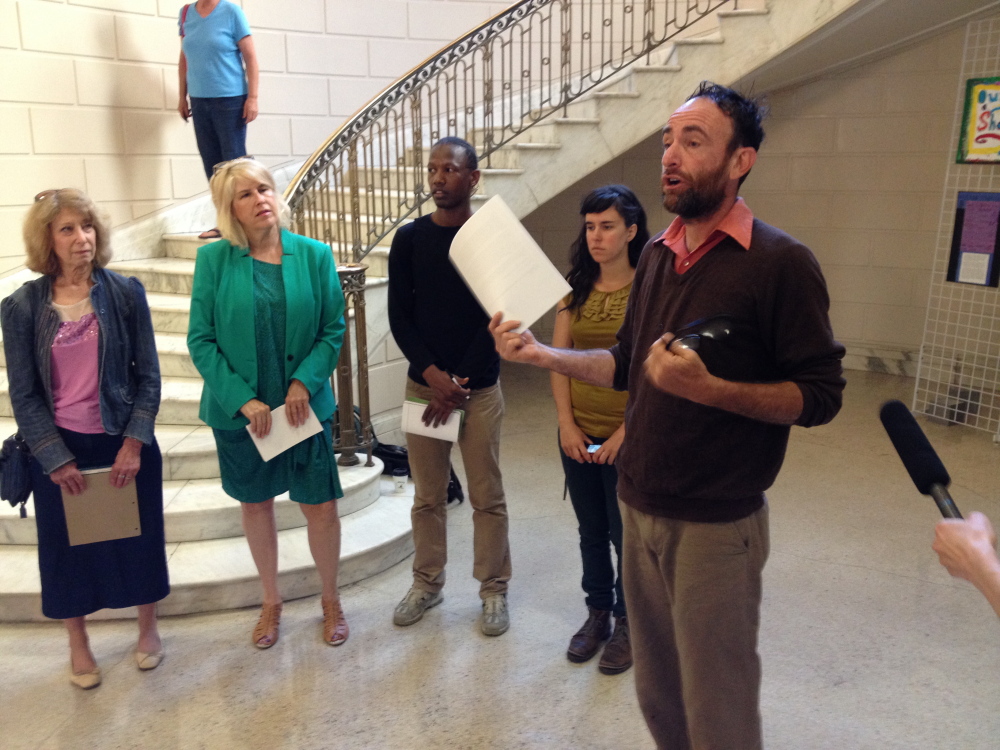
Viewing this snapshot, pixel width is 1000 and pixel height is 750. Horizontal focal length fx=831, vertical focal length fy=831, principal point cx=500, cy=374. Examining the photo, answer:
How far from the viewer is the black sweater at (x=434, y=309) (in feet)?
8.68

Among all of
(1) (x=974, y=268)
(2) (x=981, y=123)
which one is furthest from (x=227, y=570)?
(2) (x=981, y=123)

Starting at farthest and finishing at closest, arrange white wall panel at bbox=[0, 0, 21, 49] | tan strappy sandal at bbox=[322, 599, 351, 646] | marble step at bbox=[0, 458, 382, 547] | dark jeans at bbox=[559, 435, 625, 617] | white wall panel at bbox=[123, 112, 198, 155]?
white wall panel at bbox=[123, 112, 198, 155] < white wall panel at bbox=[0, 0, 21, 49] < marble step at bbox=[0, 458, 382, 547] < tan strappy sandal at bbox=[322, 599, 351, 646] < dark jeans at bbox=[559, 435, 625, 617]

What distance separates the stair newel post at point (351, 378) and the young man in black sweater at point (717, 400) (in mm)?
1880

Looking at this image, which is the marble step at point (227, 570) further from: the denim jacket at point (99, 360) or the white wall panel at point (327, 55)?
the white wall panel at point (327, 55)

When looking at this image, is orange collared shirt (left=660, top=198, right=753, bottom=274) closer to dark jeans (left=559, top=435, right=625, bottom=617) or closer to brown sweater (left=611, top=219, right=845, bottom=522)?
brown sweater (left=611, top=219, right=845, bottom=522)

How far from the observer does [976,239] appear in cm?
475

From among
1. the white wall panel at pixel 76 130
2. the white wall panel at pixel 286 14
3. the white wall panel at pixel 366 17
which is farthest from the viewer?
the white wall panel at pixel 366 17

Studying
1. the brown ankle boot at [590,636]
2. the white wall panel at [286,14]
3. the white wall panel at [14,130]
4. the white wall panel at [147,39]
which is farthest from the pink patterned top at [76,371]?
the white wall panel at [286,14]

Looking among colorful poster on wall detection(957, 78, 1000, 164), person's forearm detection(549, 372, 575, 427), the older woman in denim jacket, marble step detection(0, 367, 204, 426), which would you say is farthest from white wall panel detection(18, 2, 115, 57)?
colorful poster on wall detection(957, 78, 1000, 164)

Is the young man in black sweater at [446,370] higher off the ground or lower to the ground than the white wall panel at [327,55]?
lower

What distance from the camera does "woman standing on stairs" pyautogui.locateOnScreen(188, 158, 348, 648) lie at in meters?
2.47

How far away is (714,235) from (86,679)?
228cm

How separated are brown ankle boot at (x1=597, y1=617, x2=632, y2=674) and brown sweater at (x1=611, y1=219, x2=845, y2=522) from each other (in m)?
1.10

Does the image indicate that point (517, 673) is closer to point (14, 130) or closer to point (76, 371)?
point (76, 371)
